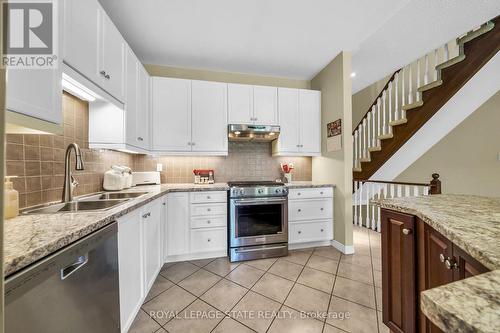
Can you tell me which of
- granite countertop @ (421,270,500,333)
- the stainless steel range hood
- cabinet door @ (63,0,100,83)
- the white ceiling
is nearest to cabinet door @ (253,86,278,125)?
the stainless steel range hood

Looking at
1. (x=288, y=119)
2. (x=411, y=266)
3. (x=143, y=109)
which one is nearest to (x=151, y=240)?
(x=143, y=109)

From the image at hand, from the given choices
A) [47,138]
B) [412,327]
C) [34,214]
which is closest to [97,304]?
[34,214]

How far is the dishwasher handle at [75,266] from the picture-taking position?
2.50ft

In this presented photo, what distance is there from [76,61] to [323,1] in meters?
2.06

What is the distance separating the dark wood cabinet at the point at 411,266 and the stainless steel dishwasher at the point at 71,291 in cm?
148

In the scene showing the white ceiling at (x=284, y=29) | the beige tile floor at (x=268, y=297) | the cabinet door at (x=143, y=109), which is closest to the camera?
the beige tile floor at (x=268, y=297)

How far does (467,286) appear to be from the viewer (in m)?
0.41

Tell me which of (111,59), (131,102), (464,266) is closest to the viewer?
(464,266)

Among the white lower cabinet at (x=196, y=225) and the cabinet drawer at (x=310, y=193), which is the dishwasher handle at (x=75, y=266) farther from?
the cabinet drawer at (x=310, y=193)

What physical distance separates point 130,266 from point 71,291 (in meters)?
0.62

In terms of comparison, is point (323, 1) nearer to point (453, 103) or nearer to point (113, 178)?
point (453, 103)

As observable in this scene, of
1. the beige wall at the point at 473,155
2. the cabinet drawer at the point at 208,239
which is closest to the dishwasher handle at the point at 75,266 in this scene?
the cabinet drawer at the point at 208,239

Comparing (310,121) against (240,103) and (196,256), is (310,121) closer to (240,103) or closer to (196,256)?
(240,103)

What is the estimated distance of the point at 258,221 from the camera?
8.23 feet
